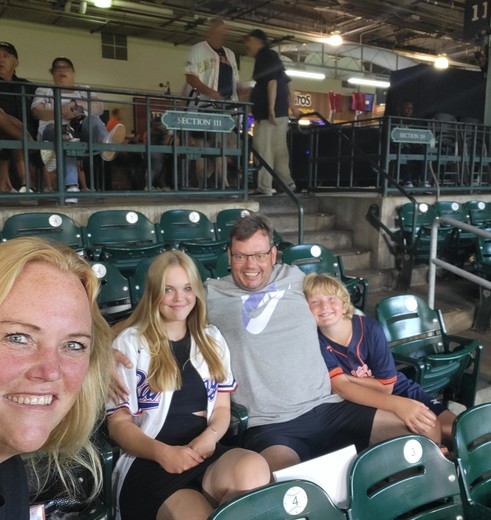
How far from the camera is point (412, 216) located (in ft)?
17.6

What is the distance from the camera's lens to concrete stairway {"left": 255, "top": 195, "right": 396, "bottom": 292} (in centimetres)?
512

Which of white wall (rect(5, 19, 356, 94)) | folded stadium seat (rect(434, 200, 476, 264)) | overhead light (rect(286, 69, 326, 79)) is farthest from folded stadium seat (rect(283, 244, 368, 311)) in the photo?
overhead light (rect(286, 69, 326, 79))

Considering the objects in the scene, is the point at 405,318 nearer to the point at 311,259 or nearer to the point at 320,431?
the point at 311,259

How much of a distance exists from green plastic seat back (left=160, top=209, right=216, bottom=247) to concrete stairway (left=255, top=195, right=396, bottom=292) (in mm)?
1324

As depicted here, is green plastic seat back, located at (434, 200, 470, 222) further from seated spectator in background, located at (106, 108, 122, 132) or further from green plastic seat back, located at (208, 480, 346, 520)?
green plastic seat back, located at (208, 480, 346, 520)

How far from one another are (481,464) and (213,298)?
1.15 metres

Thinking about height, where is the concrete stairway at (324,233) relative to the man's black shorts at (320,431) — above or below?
above

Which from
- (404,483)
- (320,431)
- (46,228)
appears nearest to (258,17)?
(46,228)

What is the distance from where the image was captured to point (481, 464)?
1670 mm

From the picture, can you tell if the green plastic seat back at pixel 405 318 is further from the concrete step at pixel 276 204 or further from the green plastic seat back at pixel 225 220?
the concrete step at pixel 276 204

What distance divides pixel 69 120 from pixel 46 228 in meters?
1.49

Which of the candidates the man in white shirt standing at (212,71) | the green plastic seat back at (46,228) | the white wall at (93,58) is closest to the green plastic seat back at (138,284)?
the green plastic seat back at (46,228)

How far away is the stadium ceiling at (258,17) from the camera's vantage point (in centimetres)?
864

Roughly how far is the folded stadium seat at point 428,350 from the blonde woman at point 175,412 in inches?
44.9
